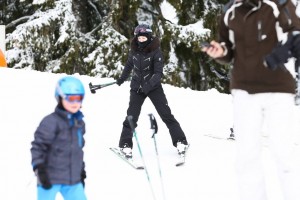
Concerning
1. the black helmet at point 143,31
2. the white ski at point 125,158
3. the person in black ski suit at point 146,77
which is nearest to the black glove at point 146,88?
the person in black ski suit at point 146,77

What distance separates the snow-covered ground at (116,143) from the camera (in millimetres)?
5312

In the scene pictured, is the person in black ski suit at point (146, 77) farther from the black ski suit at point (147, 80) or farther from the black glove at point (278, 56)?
the black glove at point (278, 56)

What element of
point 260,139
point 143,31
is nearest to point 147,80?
point 143,31

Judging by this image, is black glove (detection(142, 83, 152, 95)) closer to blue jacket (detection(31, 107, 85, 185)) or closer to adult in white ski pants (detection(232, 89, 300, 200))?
adult in white ski pants (detection(232, 89, 300, 200))

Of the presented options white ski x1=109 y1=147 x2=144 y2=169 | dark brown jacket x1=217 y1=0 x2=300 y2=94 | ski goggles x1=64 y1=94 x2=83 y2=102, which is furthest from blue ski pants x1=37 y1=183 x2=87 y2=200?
white ski x1=109 y1=147 x2=144 y2=169

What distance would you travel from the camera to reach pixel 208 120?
8.91m

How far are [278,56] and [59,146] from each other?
1627 millimetres

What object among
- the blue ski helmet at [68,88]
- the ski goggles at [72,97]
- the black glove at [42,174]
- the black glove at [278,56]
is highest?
the black glove at [278,56]

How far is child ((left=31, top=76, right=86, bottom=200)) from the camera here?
354 cm

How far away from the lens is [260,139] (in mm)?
3787

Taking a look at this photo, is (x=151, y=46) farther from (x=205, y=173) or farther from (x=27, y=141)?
(x=27, y=141)

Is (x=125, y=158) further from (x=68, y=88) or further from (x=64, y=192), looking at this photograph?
(x=68, y=88)

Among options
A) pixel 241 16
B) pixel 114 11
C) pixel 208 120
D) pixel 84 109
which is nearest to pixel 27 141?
pixel 84 109

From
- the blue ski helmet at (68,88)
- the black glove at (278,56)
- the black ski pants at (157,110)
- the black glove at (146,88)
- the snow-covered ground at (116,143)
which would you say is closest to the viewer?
the black glove at (278,56)
